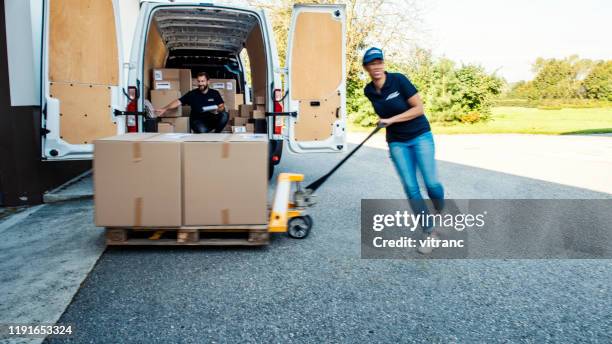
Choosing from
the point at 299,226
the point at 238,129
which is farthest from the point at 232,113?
the point at 299,226

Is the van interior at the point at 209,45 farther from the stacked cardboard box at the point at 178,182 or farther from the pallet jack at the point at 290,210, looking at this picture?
the pallet jack at the point at 290,210

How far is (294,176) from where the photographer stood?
15.1ft

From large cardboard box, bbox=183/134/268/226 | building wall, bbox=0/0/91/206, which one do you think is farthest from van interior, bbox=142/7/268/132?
large cardboard box, bbox=183/134/268/226

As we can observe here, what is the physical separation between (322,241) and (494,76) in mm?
20437

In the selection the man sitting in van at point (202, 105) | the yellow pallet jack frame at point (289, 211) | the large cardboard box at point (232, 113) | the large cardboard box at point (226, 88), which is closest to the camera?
the yellow pallet jack frame at point (289, 211)

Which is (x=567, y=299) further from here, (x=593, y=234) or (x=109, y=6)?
(x=109, y=6)

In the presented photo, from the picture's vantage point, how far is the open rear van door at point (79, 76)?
5316mm

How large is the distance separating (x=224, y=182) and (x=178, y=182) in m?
0.38

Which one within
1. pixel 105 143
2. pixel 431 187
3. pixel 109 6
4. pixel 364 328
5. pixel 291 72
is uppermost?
pixel 109 6

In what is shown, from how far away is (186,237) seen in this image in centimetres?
419

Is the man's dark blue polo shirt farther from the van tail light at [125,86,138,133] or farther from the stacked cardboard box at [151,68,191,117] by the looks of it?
the stacked cardboard box at [151,68,191,117]

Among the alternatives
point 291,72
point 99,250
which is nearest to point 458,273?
point 99,250
